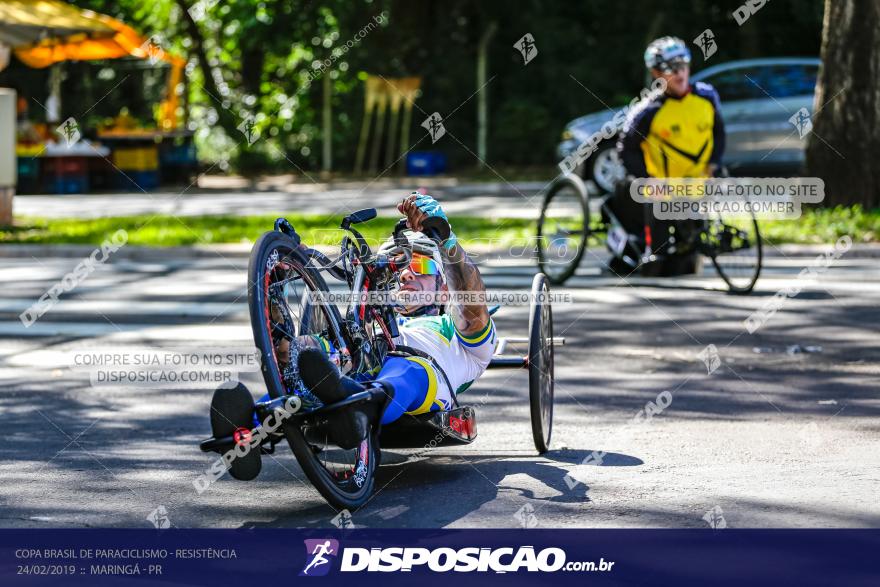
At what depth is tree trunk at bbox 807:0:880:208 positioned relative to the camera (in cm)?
1634

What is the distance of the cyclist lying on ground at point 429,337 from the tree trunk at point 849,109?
36.2 feet

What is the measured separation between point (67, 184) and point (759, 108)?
456 inches

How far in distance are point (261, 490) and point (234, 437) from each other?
0.85 metres

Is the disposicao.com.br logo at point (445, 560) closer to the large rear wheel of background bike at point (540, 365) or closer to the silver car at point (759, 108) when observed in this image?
the large rear wheel of background bike at point (540, 365)

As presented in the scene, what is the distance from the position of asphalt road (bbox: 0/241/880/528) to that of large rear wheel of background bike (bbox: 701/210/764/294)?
224 millimetres

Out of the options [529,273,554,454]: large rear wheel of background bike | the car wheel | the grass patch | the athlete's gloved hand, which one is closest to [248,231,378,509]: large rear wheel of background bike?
the athlete's gloved hand

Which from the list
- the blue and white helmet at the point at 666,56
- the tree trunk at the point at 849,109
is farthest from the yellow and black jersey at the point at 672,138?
the tree trunk at the point at 849,109

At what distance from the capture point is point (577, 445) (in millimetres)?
7000

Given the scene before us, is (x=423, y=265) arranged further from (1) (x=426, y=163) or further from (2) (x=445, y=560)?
(1) (x=426, y=163)

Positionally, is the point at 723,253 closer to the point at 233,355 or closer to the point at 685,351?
the point at 685,351

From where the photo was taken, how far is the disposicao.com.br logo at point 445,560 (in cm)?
480

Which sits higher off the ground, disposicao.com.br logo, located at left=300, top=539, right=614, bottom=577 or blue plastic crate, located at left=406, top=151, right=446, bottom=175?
blue plastic crate, located at left=406, top=151, right=446, bottom=175

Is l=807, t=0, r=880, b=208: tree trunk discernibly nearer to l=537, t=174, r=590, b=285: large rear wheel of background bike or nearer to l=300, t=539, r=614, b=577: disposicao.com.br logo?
l=537, t=174, r=590, b=285: large rear wheel of background bike

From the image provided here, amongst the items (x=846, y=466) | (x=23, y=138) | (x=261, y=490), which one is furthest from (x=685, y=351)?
(x=23, y=138)
